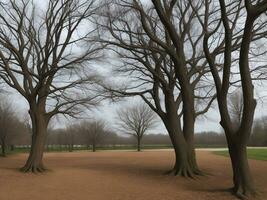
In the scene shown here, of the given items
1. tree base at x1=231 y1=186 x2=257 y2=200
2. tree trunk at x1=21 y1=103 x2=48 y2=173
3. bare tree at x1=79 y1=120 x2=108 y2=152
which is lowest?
tree base at x1=231 y1=186 x2=257 y2=200

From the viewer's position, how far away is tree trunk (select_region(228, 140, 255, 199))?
15302 mm

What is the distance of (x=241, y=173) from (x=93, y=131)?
5907 cm

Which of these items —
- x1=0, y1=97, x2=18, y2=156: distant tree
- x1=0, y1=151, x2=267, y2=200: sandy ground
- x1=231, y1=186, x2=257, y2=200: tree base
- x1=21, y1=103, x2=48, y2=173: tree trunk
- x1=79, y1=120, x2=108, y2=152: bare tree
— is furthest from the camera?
x1=79, y1=120, x2=108, y2=152: bare tree

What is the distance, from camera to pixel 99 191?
1666cm

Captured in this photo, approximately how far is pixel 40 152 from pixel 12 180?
5.61 meters

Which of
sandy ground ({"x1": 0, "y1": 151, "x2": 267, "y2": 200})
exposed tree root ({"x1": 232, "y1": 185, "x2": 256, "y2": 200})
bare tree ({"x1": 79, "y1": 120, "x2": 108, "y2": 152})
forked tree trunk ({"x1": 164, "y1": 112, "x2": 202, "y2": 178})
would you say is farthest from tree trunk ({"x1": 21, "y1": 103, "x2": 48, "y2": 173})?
bare tree ({"x1": 79, "y1": 120, "x2": 108, "y2": 152})

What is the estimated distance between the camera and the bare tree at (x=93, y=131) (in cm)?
7331

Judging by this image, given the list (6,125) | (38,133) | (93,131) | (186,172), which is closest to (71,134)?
(93,131)

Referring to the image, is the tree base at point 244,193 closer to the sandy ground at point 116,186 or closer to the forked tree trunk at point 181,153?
the sandy ground at point 116,186

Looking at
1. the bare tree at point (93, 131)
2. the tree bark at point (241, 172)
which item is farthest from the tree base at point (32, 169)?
the bare tree at point (93, 131)

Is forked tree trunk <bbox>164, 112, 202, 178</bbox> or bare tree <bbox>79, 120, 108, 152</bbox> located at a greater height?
bare tree <bbox>79, 120, 108, 152</bbox>

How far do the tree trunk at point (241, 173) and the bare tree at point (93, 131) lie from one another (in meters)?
56.8

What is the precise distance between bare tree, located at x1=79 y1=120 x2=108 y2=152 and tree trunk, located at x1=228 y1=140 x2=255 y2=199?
186ft

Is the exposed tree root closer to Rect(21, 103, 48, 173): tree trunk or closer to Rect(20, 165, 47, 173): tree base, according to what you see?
Rect(20, 165, 47, 173): tree base
